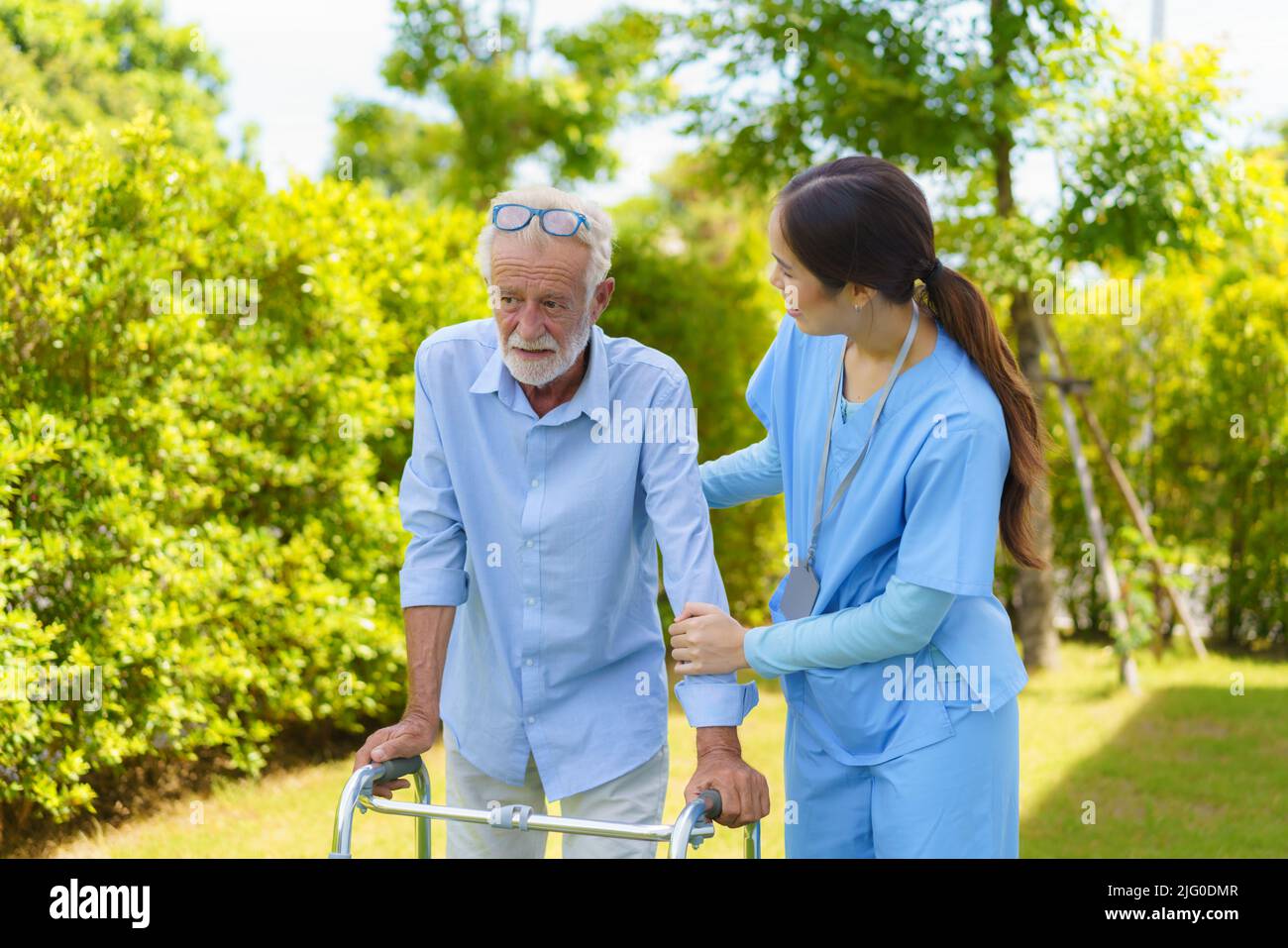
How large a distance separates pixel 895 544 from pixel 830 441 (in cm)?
23

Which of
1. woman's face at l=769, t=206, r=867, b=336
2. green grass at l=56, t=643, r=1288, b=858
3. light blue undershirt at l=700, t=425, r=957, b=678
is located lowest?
green grass at l=56, t=643, r=1288, b=858

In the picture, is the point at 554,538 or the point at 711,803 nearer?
the point at 711,803

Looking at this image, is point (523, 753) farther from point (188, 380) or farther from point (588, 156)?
point (588, 156)

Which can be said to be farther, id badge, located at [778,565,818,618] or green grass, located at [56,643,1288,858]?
green grass, located at [56,643,1288,858]

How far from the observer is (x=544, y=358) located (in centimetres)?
249

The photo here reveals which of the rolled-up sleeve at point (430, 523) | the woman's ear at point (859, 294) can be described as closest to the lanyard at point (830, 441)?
the woman's ear at point (859, 294)

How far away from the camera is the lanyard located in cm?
230

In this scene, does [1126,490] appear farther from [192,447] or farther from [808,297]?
[808,297]

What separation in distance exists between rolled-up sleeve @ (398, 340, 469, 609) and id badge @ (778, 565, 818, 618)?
67cm

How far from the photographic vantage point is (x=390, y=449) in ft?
21.6

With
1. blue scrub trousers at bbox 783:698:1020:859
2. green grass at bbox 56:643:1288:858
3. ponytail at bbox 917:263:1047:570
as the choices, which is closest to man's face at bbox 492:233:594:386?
ponytail at bbox 917:263:1047:570

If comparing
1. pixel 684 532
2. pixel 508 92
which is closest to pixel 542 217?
pixel 684 532

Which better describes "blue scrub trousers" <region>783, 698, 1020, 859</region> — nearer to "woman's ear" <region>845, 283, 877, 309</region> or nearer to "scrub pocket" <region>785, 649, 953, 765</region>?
"scrub pocket" <region>785, 649, 953, 765</region>

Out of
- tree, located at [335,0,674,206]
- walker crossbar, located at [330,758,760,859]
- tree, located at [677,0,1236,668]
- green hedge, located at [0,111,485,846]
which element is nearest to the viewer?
walker crossbar, located at [330,758,760,859]
